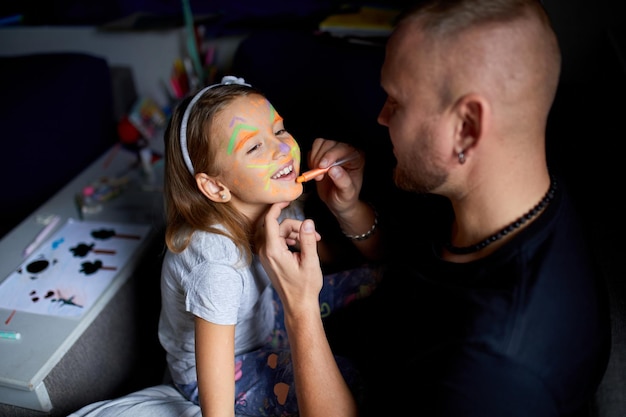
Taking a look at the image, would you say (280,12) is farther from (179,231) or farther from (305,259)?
(305,259)

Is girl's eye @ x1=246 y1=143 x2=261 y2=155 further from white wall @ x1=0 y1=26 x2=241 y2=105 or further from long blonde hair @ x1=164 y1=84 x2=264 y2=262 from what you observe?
white wall @ x1=0 y1=26 x2=241 y2=105

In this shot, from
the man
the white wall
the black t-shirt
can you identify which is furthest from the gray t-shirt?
the white wall

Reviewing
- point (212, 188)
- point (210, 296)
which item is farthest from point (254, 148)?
point (210, 296)

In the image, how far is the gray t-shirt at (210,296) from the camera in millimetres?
1111

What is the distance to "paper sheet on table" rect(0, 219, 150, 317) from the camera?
4.51 ft

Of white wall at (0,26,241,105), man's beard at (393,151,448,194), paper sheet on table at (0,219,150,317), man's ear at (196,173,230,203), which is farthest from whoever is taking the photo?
white wall at (0,26,241,105)

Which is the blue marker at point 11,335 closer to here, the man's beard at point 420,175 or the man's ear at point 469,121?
the man's beard at point 420,175

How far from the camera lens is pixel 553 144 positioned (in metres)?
1.30

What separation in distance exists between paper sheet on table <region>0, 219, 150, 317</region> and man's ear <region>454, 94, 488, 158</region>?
1016mm

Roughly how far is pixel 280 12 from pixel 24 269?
4.26 feet

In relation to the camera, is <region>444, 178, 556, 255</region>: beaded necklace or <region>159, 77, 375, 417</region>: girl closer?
<region>444, 178, 556, 255</region>: beaded necklace

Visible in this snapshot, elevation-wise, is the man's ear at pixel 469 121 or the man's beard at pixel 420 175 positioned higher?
the man's ear at pixel 469 121

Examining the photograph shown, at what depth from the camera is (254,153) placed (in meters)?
1.16

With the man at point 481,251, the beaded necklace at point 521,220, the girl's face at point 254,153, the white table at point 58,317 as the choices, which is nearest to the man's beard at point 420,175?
the man at point 481,251
